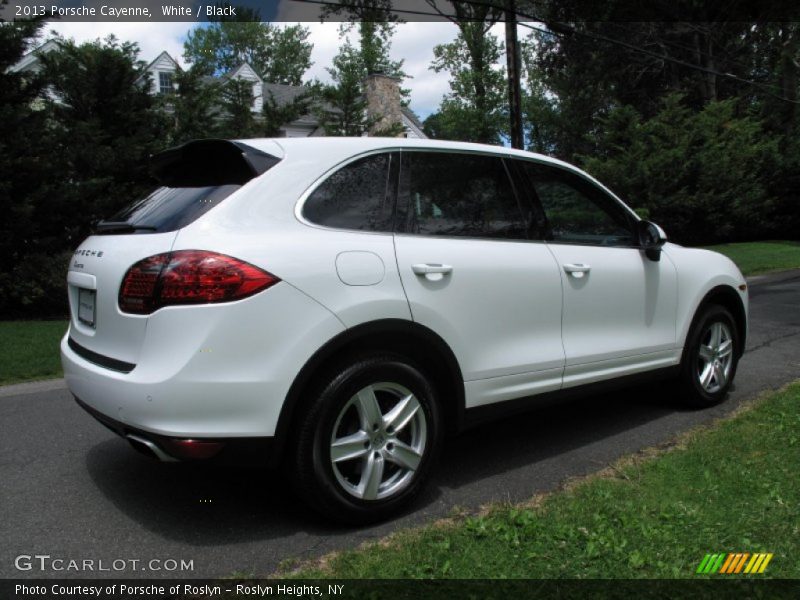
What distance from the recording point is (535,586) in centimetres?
247

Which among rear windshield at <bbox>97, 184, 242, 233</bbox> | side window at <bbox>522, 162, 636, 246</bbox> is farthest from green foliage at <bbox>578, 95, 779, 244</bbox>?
rear windshield at <bbox>97, 184, 242, 233</bbox>

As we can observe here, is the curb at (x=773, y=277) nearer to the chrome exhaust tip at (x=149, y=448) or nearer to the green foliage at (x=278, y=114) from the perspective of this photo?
the green foliage at (x=278, y=114)

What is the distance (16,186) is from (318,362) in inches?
404

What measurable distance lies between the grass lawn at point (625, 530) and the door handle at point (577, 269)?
3.70 feet


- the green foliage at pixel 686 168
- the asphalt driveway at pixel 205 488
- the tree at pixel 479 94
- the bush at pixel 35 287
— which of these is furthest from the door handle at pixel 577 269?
the tree at pixel 479 94

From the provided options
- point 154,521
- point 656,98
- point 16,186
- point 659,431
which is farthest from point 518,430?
point 656,98

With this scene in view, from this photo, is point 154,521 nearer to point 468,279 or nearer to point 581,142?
point 468,279

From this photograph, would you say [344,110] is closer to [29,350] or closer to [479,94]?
[29,350]

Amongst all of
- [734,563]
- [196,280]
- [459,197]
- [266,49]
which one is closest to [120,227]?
[196,280]

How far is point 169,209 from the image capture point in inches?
120

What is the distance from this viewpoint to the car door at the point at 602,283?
3.89 meters

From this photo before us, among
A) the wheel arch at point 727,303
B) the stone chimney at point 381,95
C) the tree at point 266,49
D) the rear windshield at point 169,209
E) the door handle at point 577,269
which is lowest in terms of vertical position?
the wheel arch at point 727,303

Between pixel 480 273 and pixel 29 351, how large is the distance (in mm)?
6298

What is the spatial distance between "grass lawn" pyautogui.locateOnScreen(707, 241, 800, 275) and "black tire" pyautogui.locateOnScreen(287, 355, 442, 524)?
14.8 m
